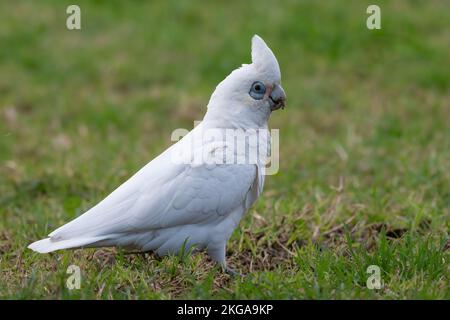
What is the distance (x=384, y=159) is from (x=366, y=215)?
1835mm

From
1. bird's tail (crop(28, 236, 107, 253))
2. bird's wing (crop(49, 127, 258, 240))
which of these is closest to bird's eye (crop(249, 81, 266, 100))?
bird's wing (crop(49, 127, 258, 240))

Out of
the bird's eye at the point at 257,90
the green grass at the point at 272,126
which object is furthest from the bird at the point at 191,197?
the green grass at the point at 272,126

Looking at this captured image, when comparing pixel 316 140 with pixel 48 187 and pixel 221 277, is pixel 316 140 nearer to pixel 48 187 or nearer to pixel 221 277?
pixel 48 187

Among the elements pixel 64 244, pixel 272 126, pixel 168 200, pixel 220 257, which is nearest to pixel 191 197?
pixel 168 200

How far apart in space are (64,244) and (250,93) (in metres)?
1.31

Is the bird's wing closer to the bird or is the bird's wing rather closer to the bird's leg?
the bird

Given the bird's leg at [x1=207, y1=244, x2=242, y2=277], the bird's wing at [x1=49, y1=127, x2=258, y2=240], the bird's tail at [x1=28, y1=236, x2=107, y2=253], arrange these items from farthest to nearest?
1. the bird's leg at [x1=207, y1=244, x2=242, y2=277]
2. the bird's wing at [x1=49, y1=127, x2=258, y2=240]
3. the bird's tail at [x1=28, y1=236, x2=107, y2=253]

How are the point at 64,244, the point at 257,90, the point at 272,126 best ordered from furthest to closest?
the point at 272,126 → the point at 257,90 → the point at 64,244

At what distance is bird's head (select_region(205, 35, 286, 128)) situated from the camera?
13.6 ft

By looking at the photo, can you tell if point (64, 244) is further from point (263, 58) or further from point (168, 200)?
point (263, 58)

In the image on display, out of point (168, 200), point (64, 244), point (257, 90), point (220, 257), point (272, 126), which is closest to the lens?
point (64, 244)

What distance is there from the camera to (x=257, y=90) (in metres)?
4.16

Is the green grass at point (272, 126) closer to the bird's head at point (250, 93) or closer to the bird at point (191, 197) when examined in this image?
the bird at point (191, 197)

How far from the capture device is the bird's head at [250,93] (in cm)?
414
